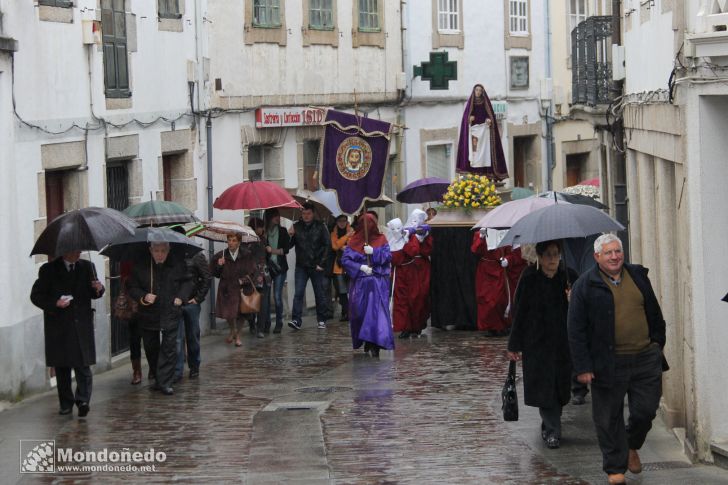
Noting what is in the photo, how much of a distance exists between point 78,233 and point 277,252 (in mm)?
8321

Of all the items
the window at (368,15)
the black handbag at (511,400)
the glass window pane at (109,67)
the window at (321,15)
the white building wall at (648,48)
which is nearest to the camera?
the black handbag at (511,400)

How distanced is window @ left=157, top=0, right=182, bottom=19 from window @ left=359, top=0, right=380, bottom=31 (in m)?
7.30

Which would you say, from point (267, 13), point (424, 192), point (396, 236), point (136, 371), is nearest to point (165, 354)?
point (136, 371)

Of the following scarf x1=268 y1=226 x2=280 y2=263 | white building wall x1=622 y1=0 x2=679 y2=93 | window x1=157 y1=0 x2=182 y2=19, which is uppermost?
window x1=157 y1=0 x2=182 y2=19

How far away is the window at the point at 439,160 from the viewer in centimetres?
3303

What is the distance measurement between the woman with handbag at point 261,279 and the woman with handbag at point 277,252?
9cm

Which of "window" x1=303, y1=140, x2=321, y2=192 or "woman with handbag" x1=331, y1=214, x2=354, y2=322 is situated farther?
"window" x1=303, y1=140, x2=321, y2=192

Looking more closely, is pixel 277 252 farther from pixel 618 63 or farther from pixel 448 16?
pixel 448 16

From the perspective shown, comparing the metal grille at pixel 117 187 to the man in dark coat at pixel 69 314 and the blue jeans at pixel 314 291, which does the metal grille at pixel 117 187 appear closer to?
the blue jeans at pixel 314 291

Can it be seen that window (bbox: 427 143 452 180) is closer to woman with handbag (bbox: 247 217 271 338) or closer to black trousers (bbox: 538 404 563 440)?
woman with handbag (bbox: 247 217 271 338)

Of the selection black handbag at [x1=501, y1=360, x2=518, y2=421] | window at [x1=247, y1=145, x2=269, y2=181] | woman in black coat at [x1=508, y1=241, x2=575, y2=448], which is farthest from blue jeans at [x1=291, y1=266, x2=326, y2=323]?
woman in black coat at [x1=508, y1=241, x2=575, y2=448]

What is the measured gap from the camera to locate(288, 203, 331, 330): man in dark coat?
2295 cm

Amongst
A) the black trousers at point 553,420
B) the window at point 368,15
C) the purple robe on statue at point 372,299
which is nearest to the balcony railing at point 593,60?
the purple robe on statue at point 372,299

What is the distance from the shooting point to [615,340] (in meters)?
11.1
